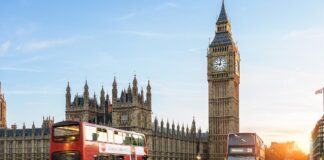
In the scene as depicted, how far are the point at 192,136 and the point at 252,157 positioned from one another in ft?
305

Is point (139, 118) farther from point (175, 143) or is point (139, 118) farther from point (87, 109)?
point (175, 143)

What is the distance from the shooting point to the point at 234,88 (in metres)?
140

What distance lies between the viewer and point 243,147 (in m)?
54.1

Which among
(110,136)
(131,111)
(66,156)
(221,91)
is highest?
(221,91)

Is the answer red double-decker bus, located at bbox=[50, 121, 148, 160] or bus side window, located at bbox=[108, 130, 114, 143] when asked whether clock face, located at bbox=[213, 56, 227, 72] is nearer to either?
bus side window, located at bbox=[108, 130, 114, 143]

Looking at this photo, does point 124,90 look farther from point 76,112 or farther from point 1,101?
point 1,101

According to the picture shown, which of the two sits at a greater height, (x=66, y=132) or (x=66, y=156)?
(x=66, y=132)

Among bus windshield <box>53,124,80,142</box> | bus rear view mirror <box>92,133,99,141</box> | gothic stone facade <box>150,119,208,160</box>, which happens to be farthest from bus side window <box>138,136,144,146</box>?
gothic stone facade <box>150,119,208,160</box>

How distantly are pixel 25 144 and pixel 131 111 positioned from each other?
1300 inches

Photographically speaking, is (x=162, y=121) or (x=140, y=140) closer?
(x=140, y=140)

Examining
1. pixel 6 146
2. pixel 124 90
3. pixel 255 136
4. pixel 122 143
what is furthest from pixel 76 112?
pixel 122 143

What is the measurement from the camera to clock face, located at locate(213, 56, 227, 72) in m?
139

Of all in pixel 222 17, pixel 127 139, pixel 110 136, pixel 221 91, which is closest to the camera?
pixel 110 136

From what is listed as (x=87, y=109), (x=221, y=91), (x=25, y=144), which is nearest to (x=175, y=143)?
(x=221, y=91)
